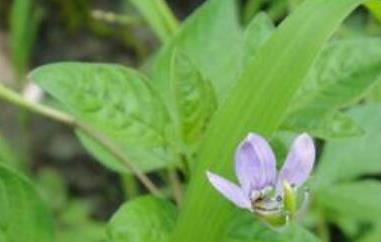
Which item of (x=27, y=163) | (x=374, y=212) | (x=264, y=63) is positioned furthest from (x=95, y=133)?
(x=27, y=163)

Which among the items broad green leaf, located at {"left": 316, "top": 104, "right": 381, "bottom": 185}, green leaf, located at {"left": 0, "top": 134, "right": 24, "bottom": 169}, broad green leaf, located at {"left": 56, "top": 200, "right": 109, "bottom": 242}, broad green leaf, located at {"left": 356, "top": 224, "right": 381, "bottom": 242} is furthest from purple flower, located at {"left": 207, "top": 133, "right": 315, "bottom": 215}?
broad green leaf, located at {"left": 56, "top": 200, "right": 109, "bottom": 242}

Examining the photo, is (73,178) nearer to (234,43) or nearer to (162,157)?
(234,43)

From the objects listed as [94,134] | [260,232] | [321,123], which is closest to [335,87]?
[321,123]

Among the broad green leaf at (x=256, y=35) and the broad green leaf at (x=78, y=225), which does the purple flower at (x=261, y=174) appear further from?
the broad green leaf at (x=78, y=225)

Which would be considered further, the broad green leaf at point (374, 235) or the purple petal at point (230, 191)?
the broad green leaf at point (374, 235)

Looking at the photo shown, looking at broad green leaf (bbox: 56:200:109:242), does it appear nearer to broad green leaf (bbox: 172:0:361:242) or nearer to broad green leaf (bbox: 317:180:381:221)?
broad green leaf (bbox: 317:180:381:221)

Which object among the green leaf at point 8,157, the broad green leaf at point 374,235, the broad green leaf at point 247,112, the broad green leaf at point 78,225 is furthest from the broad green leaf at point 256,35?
the broad green leaf at point 78,225

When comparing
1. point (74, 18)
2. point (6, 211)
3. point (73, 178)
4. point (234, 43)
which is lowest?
point (73, 178)
